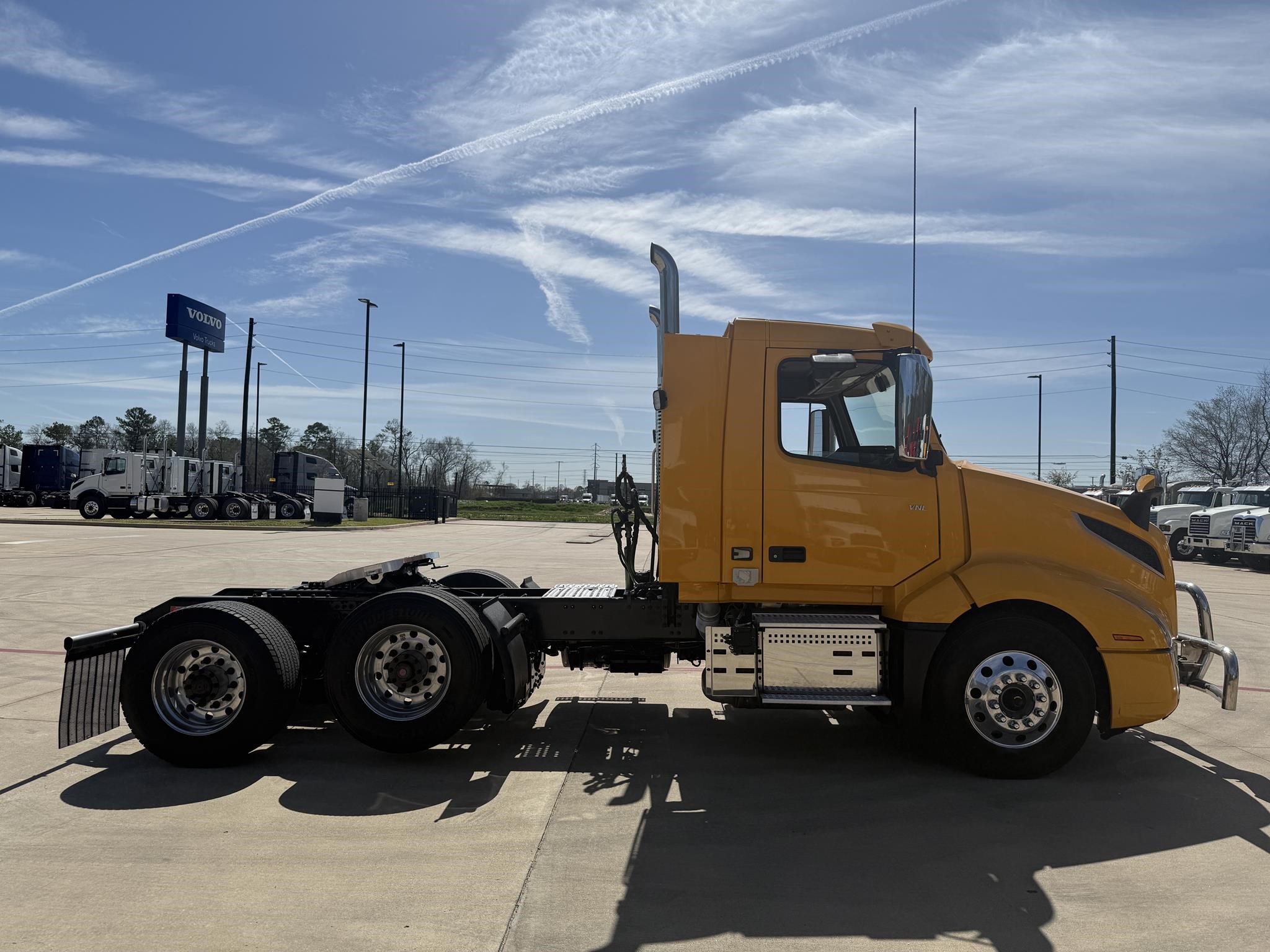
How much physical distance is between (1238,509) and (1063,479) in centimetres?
3411

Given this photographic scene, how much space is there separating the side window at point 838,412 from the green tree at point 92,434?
326 ft

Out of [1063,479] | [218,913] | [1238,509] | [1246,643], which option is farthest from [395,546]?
[1063,479]

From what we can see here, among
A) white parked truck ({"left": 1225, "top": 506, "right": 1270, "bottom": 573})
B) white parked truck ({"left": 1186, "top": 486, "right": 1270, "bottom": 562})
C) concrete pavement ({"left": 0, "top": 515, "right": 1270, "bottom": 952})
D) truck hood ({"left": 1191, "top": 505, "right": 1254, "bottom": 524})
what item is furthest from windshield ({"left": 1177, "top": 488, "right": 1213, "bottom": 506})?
concrete pavement ({"left": 0, "top": 515, "right": 1270, "bottom": 952})

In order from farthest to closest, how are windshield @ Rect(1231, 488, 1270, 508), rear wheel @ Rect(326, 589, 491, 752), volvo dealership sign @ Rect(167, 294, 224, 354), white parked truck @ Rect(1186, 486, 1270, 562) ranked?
volvo dealership sign @ Rect(167, 294, 224, 354) → windshield @ Rect(1231, 488, 1270, 508) → white parked truck @ Rect(1186, 486, 1270, 562) → rear wheel @ Rect(326, 589, 491, 752)

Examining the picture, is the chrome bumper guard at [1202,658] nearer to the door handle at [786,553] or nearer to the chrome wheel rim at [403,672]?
the door handle at [786,553]

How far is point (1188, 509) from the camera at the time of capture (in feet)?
99.1

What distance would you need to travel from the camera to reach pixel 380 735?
5539 millimetres

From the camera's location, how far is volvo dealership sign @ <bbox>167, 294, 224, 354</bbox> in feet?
153

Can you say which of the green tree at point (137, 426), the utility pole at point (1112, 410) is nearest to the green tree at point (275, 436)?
the green tree at point (137, 426)

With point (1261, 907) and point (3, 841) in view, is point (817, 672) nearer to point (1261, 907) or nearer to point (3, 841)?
point (1261, 907)

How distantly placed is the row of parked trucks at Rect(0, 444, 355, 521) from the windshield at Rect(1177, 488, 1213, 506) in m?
37.2

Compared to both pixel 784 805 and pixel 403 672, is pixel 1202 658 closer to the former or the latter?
pixel 784 805

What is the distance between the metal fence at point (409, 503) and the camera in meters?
52.2

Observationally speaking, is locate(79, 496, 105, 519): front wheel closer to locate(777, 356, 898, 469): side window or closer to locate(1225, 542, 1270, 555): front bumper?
locate(777, 356, 898, 469): side window
